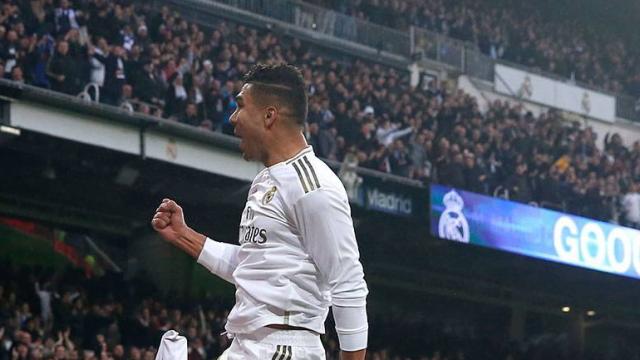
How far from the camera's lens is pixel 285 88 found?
4.45 meters

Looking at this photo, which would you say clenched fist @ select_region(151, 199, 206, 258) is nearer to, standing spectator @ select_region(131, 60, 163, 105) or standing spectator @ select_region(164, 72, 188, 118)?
standing spectator @ select_region(131, 60, 163, 105)

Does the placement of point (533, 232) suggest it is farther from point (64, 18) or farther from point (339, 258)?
point (339, 258)

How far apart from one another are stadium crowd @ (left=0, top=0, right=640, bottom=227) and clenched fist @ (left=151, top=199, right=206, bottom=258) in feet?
36.2

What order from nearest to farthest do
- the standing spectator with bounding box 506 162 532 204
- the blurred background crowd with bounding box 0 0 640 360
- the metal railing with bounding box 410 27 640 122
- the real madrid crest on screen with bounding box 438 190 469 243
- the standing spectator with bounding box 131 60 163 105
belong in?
the blurred background crowd with bounding box 0 0 640 360 → the standing spectator with bounding box 131 60 163 105 → the real madrid crest on screen with bounding box 438 190 469 243 → the standing spectator with bounding box 506 162 532 204 → the metal railing with bounding box 410 27 640 122

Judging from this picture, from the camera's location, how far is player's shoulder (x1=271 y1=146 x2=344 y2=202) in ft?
14.0

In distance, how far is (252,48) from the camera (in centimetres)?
2028

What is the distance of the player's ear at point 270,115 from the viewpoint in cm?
445

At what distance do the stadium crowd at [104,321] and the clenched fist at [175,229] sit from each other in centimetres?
949

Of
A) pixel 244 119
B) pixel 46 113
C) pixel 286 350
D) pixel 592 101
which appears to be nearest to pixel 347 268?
pixel 286 350

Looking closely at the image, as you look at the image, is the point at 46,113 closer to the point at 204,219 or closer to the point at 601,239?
the point at 204,219

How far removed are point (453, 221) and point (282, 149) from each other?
1521 centimetres

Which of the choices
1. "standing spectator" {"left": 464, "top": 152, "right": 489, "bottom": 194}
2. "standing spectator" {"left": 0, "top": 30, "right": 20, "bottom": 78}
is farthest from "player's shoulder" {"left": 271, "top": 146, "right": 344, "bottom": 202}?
"standing spectator" {"left": 464, "top": 152, "right": 489, "bottom": 194}

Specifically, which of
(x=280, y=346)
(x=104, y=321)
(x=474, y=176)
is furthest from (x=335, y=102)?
(x=280, y=346)

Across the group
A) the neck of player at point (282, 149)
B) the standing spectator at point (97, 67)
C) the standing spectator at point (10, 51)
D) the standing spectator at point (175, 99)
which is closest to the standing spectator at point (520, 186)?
the standing spectator at point (175, 99)
